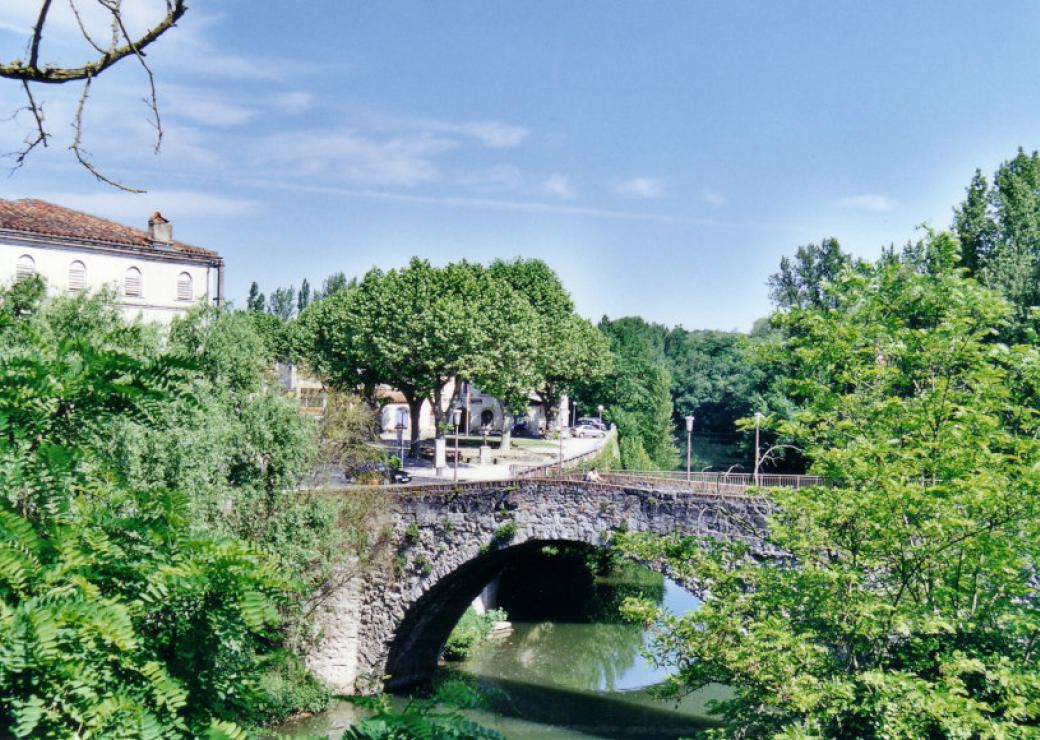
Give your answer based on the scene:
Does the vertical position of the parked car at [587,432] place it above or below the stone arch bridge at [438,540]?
above

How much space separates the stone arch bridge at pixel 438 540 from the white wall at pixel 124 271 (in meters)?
12.1

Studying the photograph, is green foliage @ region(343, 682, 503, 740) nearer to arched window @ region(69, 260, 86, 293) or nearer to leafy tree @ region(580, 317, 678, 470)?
arched window @ region(69, 260, 86, 293)

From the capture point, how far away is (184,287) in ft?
109

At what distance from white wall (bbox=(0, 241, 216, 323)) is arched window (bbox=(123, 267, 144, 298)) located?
111 mm

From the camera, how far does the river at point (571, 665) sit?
21609mm

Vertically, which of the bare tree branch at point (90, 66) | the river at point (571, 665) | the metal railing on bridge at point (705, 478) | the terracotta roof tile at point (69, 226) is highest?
the terracotta roof tile at point (69, 226)

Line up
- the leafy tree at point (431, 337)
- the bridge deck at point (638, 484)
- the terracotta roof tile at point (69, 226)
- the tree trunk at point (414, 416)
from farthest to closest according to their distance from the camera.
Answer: the tree trunk at point (414, 416)
the leafy tree at point (431, 337)
the terracotta roof tile at point (69, 226)
the bridge deck at point (638, 484)

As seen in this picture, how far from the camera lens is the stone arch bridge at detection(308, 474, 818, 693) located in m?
21.5

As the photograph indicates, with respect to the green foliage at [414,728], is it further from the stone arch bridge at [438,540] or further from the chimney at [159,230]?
the chimney at [159,230]

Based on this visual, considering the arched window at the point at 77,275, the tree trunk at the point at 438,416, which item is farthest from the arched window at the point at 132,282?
the tree trunk at the point at 438,416

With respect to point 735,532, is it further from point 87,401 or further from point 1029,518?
point 87,401

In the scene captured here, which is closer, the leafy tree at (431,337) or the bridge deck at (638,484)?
the bridge deck at (638,484)

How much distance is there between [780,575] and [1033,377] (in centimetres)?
336

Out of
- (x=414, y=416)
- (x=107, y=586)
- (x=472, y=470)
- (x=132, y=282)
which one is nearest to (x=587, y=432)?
(x=414, y=416)
